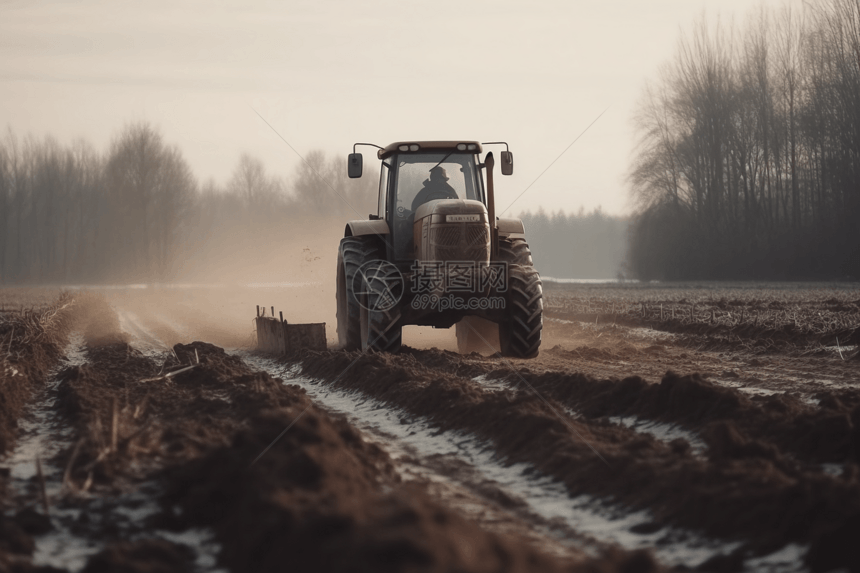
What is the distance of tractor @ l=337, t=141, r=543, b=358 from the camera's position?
1095 centimetres

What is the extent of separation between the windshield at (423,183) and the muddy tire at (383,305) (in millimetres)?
652

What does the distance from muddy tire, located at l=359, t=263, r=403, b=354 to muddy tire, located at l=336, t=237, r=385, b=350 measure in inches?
8.2

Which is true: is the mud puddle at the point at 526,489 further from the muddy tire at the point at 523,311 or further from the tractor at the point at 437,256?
the muddy tire at the point at 523,311

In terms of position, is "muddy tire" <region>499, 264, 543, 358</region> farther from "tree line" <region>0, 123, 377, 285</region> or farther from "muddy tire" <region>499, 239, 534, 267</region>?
"tree line" <region>0, 123, 377, 285</region>

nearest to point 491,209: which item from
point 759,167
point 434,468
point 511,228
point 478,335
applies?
point 511,228

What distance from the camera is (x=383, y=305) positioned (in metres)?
11.2

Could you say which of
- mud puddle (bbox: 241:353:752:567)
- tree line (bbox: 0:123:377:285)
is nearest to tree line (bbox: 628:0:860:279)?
tree line (bbox: 0:123:377:285)

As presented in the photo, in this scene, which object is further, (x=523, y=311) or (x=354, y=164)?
(x=354, y=164)

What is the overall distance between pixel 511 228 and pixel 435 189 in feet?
3.97

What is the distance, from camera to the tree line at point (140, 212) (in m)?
70.5

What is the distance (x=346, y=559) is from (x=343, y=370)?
25.0 feet

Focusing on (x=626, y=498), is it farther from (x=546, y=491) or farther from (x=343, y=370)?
(x=343, y=370)

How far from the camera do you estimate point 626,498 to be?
16.8ft

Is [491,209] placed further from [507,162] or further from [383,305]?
[383,305]
